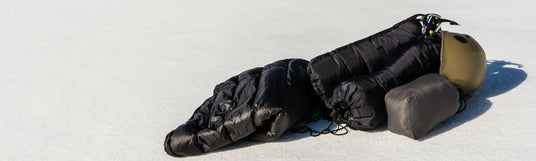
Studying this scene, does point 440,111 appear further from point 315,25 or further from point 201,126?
point 315,25

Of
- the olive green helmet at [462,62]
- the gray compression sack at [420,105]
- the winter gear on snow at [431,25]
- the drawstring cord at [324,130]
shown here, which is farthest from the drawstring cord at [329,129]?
the winter gear on snow at [431,25]

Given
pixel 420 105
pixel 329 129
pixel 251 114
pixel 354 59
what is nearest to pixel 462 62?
pixel 420 105

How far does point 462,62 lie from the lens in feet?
10.3

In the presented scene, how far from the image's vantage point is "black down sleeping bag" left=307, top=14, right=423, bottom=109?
3127 mm

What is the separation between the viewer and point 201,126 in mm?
3006

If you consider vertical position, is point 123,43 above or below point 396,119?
above

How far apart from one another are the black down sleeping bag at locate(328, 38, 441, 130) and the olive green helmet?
0.28 feet

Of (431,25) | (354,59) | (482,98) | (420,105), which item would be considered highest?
(431,25)

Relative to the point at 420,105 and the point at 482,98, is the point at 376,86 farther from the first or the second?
the point at 482,98

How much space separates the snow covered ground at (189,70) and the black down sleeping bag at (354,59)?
1.09ft

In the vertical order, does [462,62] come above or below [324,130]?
above

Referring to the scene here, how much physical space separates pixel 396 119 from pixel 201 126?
1251mm

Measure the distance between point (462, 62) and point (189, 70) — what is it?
8.66ft

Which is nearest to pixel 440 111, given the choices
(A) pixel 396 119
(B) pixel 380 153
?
(A) pixel 396 119
